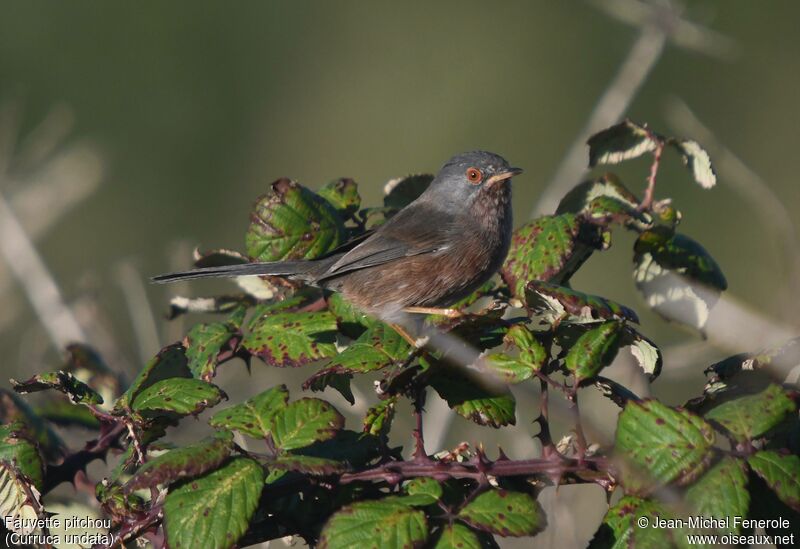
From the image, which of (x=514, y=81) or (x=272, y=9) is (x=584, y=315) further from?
(x=272, y=9)

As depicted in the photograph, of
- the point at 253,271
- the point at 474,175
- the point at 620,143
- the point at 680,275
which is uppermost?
the point at 620,143

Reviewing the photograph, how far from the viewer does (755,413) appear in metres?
1.90

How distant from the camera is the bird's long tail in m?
3.33

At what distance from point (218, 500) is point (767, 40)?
35.0ft

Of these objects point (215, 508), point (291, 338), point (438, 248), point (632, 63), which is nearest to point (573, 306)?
point (291, 338)

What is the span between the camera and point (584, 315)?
219cm

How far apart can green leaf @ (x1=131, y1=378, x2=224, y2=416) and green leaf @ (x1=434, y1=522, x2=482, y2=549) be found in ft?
1.98

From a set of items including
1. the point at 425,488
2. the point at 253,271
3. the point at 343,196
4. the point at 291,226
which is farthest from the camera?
the point at 253,271

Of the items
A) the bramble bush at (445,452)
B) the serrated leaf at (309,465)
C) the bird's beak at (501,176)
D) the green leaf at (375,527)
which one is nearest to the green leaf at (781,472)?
the bramble bush at (445,452)

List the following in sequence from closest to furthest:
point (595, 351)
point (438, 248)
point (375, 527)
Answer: point (375, 527)
point (595, 351)
point (438, 248)

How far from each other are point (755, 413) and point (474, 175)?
2.94m

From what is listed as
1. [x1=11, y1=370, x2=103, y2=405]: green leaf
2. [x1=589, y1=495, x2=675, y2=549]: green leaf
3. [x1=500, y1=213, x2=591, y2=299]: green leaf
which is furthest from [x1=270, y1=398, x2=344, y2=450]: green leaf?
[x1=500, y1=213, x2=591, y2=299]: green leaf

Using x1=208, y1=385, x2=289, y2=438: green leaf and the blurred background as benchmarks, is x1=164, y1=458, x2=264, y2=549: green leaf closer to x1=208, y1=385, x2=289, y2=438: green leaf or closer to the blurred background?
x1=208, y1=385, x2=289, y2=438: green leaf

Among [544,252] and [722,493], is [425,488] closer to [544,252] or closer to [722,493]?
[722,493]
